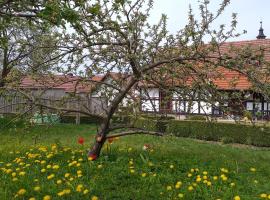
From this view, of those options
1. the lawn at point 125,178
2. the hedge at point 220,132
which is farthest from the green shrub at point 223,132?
the lawn at point 125,178

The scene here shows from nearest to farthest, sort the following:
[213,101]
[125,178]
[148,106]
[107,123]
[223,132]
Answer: [125,178] < [213,101] < [107,123] < [148,106] < [223,132]

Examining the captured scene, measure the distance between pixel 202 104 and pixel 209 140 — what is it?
32.1 ft

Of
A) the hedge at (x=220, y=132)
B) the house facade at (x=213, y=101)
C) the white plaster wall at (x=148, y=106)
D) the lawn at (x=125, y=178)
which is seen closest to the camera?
the lawn at (x=125, y=178)

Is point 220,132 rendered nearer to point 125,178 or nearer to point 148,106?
point 148,106

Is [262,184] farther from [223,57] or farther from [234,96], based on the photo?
[223,57]

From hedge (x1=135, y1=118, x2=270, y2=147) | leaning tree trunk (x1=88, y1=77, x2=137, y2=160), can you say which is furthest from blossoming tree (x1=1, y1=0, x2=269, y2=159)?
hedge (x1=135, y1=118, x2=270, y2=147)

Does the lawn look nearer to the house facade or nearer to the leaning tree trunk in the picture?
the leaning tree trunk

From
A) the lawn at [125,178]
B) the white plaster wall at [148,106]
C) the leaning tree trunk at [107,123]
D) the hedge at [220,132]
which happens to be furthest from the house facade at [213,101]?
the hedge at [220,132]

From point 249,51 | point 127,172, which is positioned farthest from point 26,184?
point 249,51

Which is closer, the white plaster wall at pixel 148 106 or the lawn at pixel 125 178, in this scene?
the lawn at pixel 125 178

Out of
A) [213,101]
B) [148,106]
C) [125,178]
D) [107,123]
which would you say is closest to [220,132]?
[148,106]

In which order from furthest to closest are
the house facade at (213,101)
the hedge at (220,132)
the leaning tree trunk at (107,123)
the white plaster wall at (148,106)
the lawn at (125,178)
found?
the hedge at (220,132)
the white plaster wall at (148,106)
the leaning tree trunk at (107,123)
the house facade at (213,101)
the lawn at (125,178)

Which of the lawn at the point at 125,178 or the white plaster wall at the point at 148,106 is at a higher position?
the white plaster wall at the point at 148,106

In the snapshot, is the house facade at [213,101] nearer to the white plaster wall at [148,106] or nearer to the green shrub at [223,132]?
the white plaster wall at [148,106]
